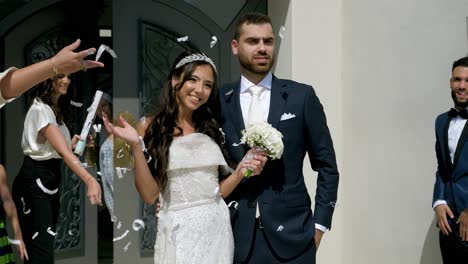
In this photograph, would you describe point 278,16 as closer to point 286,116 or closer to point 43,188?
point 286,116

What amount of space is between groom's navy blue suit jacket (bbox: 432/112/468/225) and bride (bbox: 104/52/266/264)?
185 cm

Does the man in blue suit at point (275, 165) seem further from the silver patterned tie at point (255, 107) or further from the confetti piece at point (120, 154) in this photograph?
the confetti piece at point (120, 154)

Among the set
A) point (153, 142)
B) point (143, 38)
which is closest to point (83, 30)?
point (143, 38)

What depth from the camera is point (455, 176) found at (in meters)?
4.05

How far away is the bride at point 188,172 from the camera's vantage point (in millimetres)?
2840

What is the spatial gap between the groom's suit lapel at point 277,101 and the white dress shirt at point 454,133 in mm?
1660

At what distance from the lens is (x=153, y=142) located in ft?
9.57

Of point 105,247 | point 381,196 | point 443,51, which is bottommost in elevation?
point 105,247

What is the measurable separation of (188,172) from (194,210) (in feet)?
0.62

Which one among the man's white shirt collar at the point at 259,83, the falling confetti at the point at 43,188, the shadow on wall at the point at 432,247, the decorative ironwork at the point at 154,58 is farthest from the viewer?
the decorative ironwork at the point at 154,58

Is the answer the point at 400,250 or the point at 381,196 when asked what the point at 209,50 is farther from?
the point at 400,250

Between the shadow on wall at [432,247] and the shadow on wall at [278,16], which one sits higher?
the shadow on wall at [278,16]

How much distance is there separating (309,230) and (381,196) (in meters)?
2.01

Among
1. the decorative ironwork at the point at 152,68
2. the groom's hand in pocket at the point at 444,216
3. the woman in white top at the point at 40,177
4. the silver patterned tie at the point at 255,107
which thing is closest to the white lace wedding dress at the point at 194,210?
the silver patterned tie at the point at 255,107
